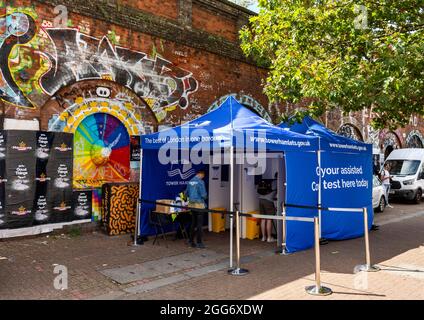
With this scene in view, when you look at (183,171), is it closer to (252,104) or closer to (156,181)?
(156,181)

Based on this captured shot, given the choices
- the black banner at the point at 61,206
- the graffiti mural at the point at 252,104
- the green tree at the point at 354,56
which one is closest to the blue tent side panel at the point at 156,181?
the black banner at the point at 61,206

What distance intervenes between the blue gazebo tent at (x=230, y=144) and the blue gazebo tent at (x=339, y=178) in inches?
19.5

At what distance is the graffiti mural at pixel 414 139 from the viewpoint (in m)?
26.0

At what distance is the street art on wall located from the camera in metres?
8.80

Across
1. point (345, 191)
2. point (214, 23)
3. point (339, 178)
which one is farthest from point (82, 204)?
point (214, 23)

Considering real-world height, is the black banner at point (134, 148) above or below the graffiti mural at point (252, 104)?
below

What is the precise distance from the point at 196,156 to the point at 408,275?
19.7 feet

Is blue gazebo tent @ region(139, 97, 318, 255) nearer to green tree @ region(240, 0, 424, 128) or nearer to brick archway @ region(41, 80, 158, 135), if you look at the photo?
green tree @ region(240, 0, 424, 128)

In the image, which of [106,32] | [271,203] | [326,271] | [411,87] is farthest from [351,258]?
[106,32]

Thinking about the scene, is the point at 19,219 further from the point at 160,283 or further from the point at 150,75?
the point at 150,75

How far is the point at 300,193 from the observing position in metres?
8.70

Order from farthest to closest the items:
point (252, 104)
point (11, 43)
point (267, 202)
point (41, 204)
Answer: point (252, 104)
point (267, 202)
point (41, 204)
point (11, 43)

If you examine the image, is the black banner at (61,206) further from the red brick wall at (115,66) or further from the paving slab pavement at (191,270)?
the red brick wall at (115,66)

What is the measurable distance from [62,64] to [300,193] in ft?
21.4
